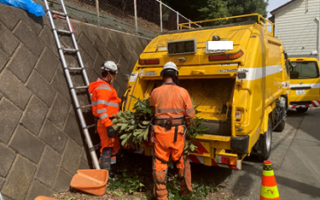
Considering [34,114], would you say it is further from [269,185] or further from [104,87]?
[269,185]

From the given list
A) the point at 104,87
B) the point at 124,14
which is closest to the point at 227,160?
the point at 104,87

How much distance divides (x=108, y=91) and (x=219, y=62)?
1741 mm

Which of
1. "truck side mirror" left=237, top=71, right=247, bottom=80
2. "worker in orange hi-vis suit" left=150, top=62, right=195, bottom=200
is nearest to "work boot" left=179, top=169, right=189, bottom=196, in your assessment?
"worker in orange hi-vis suit" left=150, top=62, right=195, bottom=200

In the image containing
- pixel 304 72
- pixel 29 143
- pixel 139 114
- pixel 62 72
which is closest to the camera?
pixel 29 143

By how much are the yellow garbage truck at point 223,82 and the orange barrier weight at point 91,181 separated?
0.73 metres

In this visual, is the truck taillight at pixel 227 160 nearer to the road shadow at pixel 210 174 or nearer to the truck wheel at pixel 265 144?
the road shadow at pixel 210 174

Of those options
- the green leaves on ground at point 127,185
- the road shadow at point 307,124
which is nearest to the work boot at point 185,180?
the green leaves on ground at point 127,185

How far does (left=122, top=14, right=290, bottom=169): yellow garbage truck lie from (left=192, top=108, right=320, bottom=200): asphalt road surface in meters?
0.43

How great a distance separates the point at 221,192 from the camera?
3.78 meters

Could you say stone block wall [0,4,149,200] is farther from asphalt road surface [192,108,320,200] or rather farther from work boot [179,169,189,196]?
asphalt road surface [192,108,320,200]

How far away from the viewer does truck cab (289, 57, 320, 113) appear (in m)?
9.00

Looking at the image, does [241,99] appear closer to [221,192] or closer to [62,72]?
[221,192]

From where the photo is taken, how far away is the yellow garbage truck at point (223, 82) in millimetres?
3455

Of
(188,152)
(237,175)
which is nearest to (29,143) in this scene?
(188,152)
